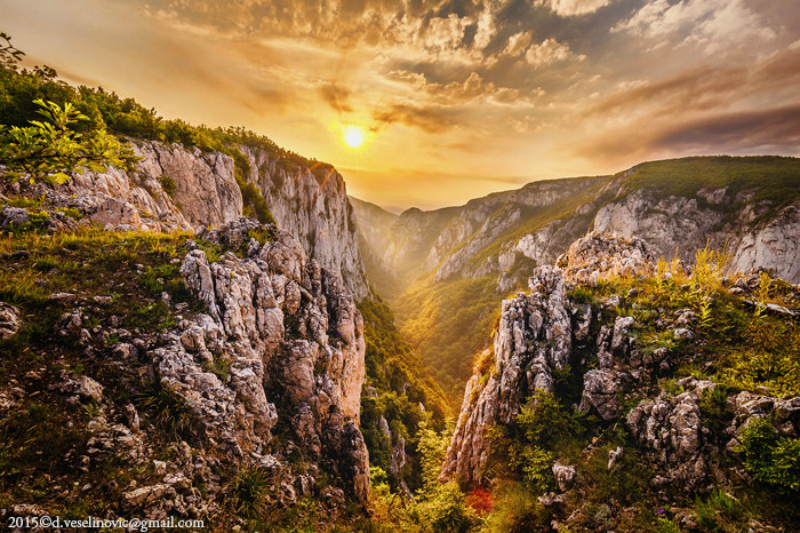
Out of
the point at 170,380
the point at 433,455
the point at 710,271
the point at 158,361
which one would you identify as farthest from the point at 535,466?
the point at 158,361

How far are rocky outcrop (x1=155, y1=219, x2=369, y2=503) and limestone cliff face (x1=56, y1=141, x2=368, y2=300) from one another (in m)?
5.11

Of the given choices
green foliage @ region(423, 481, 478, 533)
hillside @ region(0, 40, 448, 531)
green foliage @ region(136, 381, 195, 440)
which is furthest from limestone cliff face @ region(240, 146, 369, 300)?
green foliage @ region(136, 381, 195, 440)

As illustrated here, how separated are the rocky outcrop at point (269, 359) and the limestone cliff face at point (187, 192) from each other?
16.8 feet

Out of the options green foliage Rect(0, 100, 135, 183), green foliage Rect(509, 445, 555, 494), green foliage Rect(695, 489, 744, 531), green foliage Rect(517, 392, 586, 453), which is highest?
green foliage Rect(0, 100, 135, 183)

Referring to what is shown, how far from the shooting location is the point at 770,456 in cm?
682

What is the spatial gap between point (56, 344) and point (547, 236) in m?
139

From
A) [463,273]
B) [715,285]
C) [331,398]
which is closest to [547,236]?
[463,273]

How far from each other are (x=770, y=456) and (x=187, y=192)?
1349 inches

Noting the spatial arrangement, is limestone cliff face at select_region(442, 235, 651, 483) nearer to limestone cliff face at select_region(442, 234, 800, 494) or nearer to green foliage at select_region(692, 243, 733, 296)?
limestone cliff face at select_region(442, 234, 800, 494)

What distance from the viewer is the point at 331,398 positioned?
12.0 metres

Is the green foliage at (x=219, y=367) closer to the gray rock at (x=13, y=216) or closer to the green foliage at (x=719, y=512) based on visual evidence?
the gray rock at (x=13, y=216)

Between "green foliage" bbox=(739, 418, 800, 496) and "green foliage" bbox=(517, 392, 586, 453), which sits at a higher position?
"green foliage" bbox=(739, 418, 800, 496)

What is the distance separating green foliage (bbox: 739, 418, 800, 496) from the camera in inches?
247

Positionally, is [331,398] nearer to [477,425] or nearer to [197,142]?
[477,425]
